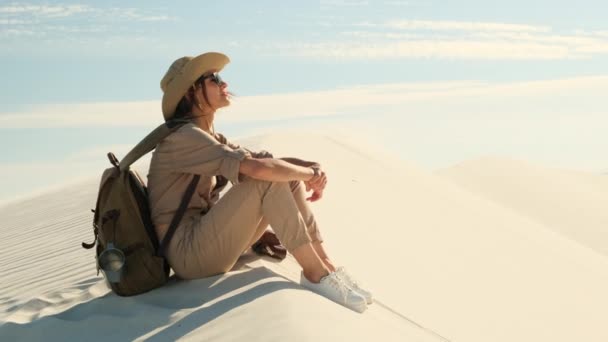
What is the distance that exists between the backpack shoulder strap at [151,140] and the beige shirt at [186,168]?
0.04 m

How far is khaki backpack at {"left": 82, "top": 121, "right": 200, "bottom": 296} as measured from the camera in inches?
181

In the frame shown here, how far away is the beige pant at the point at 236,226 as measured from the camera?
14.9 ft

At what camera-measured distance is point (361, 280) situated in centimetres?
636

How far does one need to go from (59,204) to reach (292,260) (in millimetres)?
7161

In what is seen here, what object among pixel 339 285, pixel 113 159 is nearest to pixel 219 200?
pixel 113 159

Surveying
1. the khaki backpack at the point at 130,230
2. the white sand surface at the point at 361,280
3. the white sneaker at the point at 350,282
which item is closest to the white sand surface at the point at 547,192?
the white sand surface at the point at 361,280

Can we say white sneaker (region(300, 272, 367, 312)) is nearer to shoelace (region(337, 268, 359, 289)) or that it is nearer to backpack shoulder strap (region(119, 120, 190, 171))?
shoelace (region(337, 268, 359, 289))

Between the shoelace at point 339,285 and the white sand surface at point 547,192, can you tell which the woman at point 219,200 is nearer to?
the shoelace at point 339,285

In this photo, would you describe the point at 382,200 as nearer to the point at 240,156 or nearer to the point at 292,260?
the point at 292,260

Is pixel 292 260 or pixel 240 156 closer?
pixel 240 156

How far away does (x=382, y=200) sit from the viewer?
428 inches

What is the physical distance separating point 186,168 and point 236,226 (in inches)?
16.1

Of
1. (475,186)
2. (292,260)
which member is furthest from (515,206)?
(292,260)

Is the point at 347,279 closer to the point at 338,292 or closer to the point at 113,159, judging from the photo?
the point at 338,292
